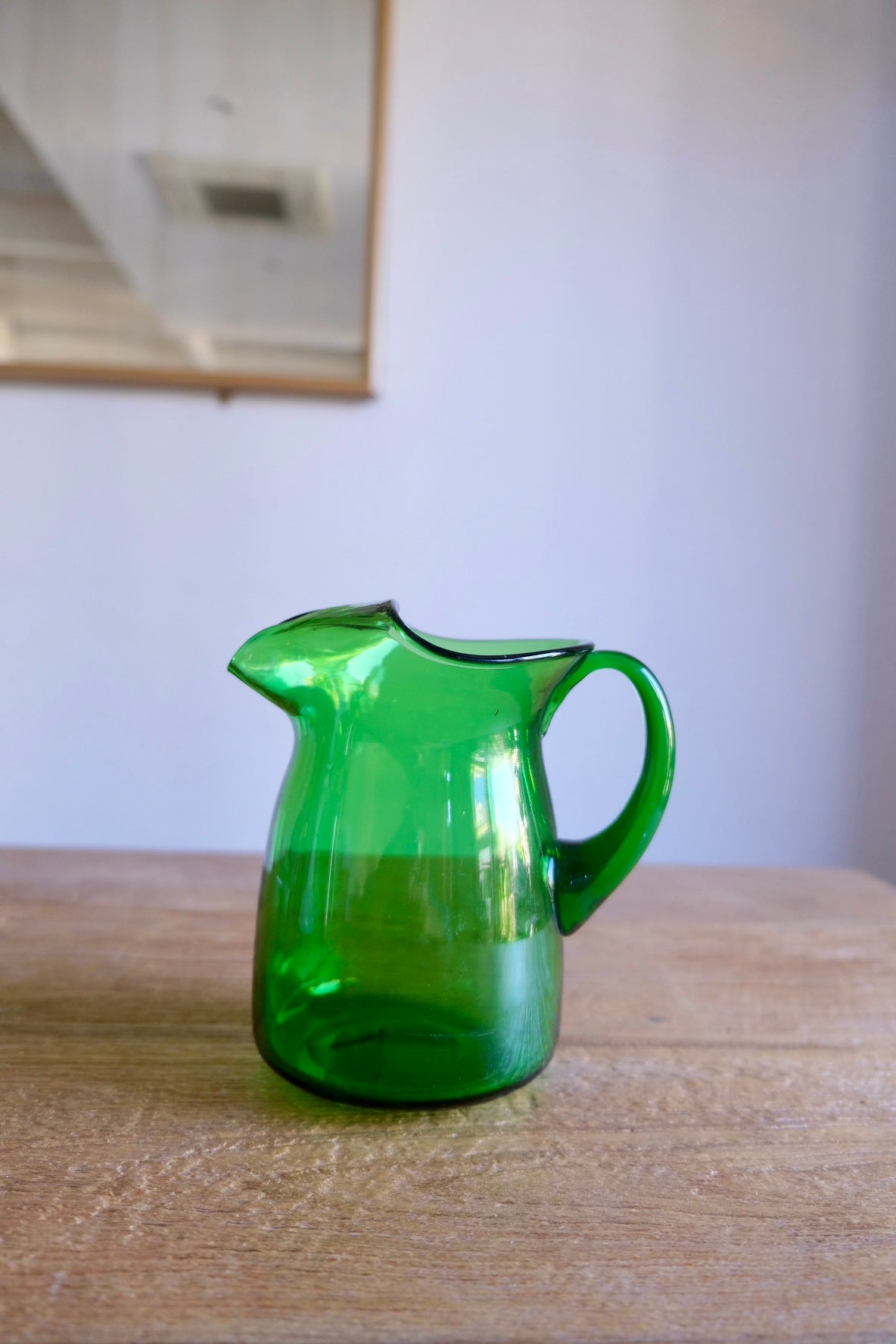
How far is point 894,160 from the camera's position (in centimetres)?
116

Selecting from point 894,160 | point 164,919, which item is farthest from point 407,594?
point 894,160

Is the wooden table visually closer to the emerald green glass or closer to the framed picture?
the emerald green glass

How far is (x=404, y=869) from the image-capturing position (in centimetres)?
33

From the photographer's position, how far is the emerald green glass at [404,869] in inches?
13.1

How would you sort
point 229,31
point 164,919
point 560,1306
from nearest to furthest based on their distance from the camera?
point 560,1306 < point 164,919 < point 229,31

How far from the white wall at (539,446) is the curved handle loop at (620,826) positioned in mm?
792

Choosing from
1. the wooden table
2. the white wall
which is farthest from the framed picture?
the wooden table

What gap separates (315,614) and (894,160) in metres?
1.18

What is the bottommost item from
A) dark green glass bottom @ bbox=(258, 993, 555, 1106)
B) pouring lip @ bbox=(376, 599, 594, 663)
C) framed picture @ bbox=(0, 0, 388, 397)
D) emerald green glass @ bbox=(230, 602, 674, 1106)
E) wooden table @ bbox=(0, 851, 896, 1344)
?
wooden table @ bbox=(0, 851, 896, 1344)

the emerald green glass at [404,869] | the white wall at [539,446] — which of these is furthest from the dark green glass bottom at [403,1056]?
the white wall at [539,446]

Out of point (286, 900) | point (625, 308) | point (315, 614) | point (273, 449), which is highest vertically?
point (625, 308)

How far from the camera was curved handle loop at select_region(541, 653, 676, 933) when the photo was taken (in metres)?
0.36

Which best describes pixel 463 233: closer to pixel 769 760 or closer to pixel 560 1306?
pixel 769 760

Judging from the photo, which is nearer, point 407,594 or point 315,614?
point 315,614
